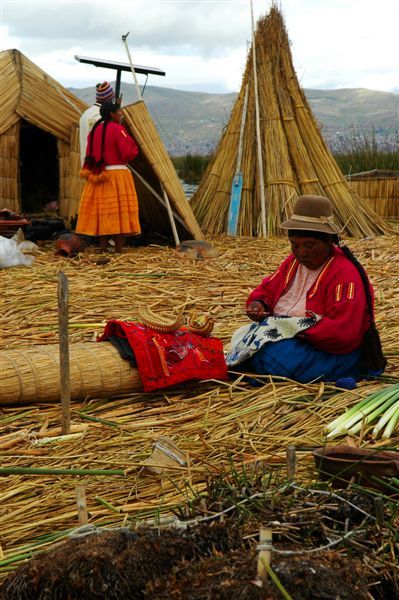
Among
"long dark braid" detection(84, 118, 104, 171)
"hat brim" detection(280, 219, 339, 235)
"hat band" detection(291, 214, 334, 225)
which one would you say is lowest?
"hat brim" detection(280, 219, 339, 235)

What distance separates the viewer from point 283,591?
4.85ft

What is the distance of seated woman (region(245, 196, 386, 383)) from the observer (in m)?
3.46

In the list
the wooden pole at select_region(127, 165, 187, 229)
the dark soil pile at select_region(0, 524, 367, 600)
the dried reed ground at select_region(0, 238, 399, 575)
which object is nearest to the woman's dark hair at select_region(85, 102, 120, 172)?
the wooden pole at select_region(127, 165, 187, 229)

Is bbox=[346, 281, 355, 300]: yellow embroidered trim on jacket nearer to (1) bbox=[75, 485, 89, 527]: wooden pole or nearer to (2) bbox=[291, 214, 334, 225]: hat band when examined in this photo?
(2) bbox=[291, 214, 334, 225]: hat band

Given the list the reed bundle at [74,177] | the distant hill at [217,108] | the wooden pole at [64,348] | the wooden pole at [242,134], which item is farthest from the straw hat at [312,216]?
the distant hill at [217,108]

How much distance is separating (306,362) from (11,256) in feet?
12.5

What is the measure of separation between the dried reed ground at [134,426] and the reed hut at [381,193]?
4823 mm

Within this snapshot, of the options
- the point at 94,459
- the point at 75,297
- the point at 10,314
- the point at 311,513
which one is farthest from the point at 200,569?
the point at 75,297

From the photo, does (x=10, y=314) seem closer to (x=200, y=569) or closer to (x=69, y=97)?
(x=200, y=569)

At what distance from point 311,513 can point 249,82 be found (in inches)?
298

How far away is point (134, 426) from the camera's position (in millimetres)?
3059

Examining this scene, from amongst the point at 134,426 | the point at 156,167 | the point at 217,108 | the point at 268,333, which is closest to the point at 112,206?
the point at 156,167

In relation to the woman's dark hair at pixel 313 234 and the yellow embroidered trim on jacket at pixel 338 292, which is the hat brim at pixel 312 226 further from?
the yellow embroidered trim on jacket at pixel 338 292

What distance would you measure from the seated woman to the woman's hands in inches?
6.8
